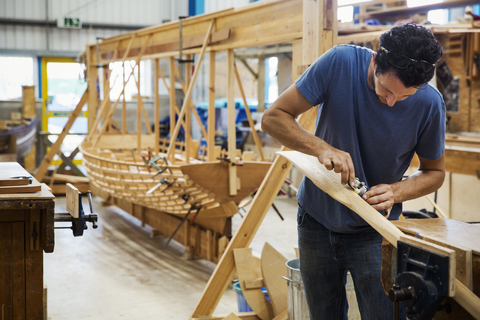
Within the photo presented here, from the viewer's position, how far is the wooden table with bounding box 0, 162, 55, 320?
211 cm

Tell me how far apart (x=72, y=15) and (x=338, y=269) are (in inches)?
503

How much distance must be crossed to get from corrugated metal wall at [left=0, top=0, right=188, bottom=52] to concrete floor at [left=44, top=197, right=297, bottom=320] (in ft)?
24.2

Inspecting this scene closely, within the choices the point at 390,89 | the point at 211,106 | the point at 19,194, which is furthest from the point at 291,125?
the point at 211,106

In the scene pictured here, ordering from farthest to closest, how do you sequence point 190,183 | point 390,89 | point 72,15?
point 72,15
point 190,183
point 390,89

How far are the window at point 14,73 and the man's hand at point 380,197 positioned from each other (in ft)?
41.7

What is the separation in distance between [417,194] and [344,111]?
0.45 metres

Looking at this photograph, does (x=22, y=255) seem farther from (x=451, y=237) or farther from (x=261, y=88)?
(x=261, y=88)

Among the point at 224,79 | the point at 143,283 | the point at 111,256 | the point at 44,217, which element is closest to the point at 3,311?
the point at 44,217

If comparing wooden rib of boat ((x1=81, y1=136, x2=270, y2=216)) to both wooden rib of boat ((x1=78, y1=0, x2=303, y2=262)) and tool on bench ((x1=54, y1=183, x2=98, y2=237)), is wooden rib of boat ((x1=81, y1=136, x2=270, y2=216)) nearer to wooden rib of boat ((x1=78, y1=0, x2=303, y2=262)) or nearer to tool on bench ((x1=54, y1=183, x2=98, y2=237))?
wooden rib of boat ((x1=78, y1=0, x2=303, y2=262))

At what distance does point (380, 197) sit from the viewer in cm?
181

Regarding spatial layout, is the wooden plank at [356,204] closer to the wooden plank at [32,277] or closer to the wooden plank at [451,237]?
the wooden plank at [451,237]

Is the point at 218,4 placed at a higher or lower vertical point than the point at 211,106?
higher

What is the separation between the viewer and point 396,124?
1865 millimetres

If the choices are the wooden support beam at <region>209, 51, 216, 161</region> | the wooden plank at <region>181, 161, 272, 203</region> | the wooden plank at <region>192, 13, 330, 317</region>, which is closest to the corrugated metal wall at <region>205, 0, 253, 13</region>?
the wooden support beam at <region>209, 51, 216, 161</region>
